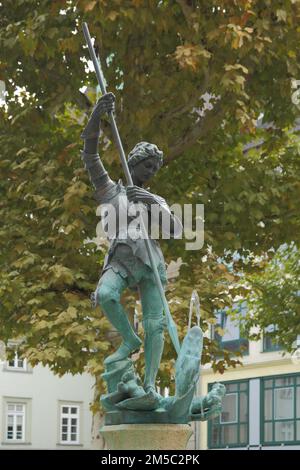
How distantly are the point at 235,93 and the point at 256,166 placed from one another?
217cm

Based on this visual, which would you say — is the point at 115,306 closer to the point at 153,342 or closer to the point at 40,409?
the point at 153,342

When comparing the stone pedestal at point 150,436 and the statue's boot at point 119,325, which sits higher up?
the statue's boot at point 119,325

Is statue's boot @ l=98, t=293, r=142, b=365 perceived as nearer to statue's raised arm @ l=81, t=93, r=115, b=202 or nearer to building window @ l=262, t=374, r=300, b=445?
statue's raised arm @ l=81, t=93, r=115, b=202

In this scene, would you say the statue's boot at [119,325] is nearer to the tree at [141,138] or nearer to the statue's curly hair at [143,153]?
the statue's curly hair at [143,153]

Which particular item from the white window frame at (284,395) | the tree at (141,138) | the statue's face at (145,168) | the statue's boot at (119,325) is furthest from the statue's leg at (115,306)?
the white window frame at (284,395)

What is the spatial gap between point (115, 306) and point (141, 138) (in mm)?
7904

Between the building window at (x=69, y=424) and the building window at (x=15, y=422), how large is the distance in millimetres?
1913

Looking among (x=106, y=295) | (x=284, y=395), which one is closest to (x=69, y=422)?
(x=284, y=395)

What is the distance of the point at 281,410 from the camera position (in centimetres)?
3569

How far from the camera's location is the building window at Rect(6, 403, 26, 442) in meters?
42.0

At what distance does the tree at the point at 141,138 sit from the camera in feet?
52.7

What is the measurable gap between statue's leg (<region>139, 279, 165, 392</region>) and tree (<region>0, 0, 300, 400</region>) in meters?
6.31

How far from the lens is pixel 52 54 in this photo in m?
16.6

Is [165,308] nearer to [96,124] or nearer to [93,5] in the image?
[96,124]
